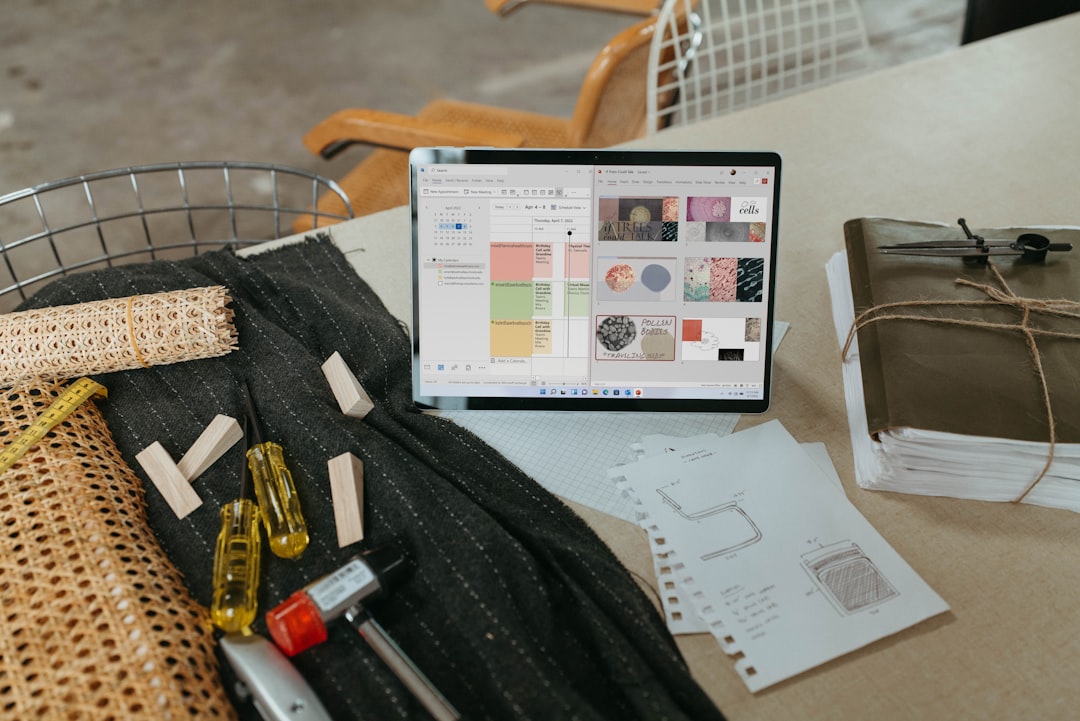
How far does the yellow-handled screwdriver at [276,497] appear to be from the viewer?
32.9 inches

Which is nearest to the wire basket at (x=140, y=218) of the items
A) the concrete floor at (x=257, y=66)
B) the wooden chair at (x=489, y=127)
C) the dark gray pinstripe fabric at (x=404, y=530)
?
the concrete floor at (x=257, y=66)

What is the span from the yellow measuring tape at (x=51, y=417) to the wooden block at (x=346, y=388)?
245 mm

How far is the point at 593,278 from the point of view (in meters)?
0.96

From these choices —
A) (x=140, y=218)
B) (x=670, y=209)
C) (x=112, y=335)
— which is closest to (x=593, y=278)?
(x=670, y=209)

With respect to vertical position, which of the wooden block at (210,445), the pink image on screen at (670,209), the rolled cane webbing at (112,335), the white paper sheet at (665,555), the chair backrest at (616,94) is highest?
the chair backrest at (616,94)

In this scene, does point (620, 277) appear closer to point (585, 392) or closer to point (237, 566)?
point (585, 392)

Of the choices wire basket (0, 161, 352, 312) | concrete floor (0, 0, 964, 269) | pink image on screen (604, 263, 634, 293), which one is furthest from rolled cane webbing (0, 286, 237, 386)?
concrete floor (0, 0, 964, 269)

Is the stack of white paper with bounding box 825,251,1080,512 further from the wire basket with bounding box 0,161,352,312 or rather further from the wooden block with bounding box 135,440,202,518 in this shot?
the wire basket with bounding box 0,161,352,312

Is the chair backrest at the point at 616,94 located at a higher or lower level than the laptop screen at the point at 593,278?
higher

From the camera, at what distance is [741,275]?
0.95 m

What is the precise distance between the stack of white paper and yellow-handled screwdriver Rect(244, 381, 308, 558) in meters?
0.56

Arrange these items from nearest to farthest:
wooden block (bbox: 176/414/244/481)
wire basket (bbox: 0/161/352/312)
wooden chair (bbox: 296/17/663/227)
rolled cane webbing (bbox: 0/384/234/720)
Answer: rolled cane webbing (bbox: 0/384/234/720) < wooden block (bbox: 176/414/244/481) < wooden chair (bbox: 296/17/663/227) < wire basket (bbox: 0/161/352/312)

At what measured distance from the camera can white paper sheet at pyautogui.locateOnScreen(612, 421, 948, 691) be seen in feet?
2.59

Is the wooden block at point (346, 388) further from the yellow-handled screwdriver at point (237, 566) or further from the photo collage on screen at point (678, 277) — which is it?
the photo collage on screen at point (678, 277)
